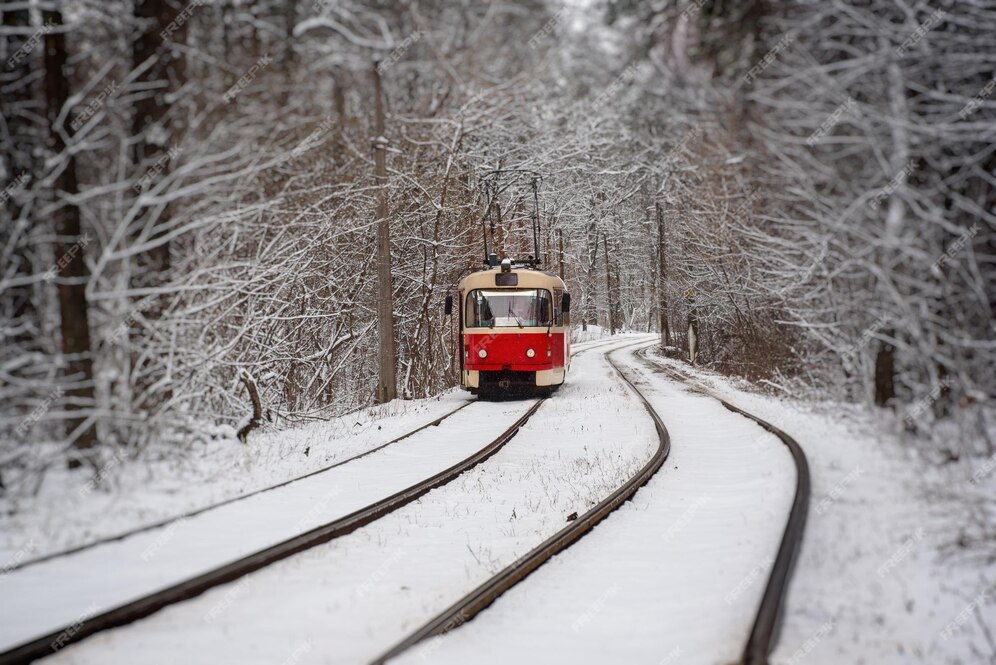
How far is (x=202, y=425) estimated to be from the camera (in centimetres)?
782

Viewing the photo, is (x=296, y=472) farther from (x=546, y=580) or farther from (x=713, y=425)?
(x=713, y=425)

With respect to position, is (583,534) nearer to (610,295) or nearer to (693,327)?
(693,327)

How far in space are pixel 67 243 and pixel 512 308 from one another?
10055mm

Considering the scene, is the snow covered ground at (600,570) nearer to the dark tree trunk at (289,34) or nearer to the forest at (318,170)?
the forest at (318,170)

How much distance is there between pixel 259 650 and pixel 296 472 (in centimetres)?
452

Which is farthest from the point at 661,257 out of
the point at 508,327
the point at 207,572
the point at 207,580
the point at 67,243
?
the point at 207,580

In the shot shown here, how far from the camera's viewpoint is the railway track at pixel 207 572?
3.74 metres

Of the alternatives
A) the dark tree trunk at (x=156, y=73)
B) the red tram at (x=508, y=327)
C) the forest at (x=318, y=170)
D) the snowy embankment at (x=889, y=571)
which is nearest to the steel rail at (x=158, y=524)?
the forest at (x=318, y=170)

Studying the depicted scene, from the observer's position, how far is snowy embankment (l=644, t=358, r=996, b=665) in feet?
12.1

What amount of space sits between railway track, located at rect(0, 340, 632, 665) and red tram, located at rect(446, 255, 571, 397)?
767 cm

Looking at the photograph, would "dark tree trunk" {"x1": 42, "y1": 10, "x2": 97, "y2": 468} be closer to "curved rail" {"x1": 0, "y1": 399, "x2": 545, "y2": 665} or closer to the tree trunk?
"curved rail" {"x1": 0, "y1": 399, "x2": 545, "y2": 665}

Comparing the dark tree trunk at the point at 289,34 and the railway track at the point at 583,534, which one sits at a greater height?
the dark tree trunk at the point at 289,34

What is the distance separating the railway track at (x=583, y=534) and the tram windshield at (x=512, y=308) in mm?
8448

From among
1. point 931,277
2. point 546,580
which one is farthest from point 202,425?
point 931,277
